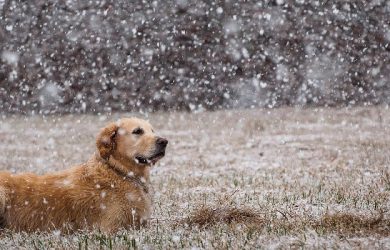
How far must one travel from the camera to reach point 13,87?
2502 centimetres

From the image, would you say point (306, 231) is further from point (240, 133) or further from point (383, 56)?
point (383, 56)

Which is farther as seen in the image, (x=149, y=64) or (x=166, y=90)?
(x=149, y=64)

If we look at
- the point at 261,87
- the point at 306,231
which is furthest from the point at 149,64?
the point at 306,231

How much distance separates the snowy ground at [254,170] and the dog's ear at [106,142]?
2.73 ft

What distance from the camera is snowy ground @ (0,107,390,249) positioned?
4.34m

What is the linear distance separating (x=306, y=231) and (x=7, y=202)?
8.38ft

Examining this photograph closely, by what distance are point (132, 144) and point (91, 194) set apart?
623mm

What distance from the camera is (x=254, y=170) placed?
949cm

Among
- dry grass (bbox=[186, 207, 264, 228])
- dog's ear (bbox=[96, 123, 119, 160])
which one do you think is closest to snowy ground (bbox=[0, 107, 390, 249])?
dry grass (bbox=[186, 207, 264, 228])

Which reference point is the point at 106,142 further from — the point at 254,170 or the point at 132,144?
the point at 254,170

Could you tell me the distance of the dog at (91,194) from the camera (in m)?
4.91

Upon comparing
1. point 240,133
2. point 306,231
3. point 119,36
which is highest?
point 119,36

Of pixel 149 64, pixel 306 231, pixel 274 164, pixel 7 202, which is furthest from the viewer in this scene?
pixel 149 64

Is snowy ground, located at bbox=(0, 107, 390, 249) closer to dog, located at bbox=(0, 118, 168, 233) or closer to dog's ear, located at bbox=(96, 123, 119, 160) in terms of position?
dog, located at bbox=(0, 118, 168, 233)
